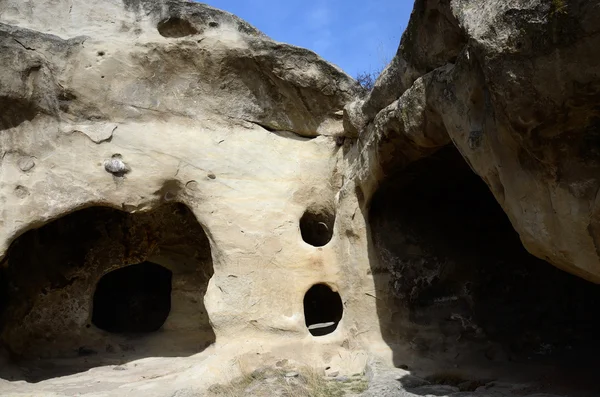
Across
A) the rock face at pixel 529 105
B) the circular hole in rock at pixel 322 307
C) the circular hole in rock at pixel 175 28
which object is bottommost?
the circular hole in rock at pixel 322 307

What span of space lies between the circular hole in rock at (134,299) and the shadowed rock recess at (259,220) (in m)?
0.05

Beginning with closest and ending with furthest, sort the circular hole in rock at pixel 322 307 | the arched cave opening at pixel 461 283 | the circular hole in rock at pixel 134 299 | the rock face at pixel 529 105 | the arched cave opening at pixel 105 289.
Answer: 1. the rock face at pixel 529 105
2. the arched cave opening at pixel 461 283
3. the arched cave opening at pixel 105 289
4. the circular hole in rock at pixel 322 307
5. the circular hole in rock at pixel 134 299

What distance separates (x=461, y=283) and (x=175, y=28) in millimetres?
3272

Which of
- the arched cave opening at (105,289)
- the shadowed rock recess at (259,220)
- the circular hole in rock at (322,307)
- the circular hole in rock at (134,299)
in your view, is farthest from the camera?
the circular hole in rock at (134,299)

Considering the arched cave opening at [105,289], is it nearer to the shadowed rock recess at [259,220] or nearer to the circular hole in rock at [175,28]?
the shadowed rock recess at [259,220]

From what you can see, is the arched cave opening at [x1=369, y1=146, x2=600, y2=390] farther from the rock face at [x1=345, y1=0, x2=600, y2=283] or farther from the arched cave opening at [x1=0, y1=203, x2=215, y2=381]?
the arched cave opening at [x1=0, y1=203, x2=215, y2=381]

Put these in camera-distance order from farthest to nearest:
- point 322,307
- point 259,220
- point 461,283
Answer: point 322,307 → point 259,220 → point 461,283

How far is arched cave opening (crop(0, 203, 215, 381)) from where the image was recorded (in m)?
5.61

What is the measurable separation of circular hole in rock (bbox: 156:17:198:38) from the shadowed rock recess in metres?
0.01

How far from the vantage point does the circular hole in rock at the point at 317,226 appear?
5.65 m

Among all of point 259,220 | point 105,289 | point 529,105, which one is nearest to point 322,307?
point 259,220

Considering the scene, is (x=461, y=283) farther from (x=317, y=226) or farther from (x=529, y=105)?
(x=529, y=105)

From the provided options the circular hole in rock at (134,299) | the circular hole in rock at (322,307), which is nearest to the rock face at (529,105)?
the circular hole in rock at (322,307)

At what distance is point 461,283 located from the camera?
194 inches
